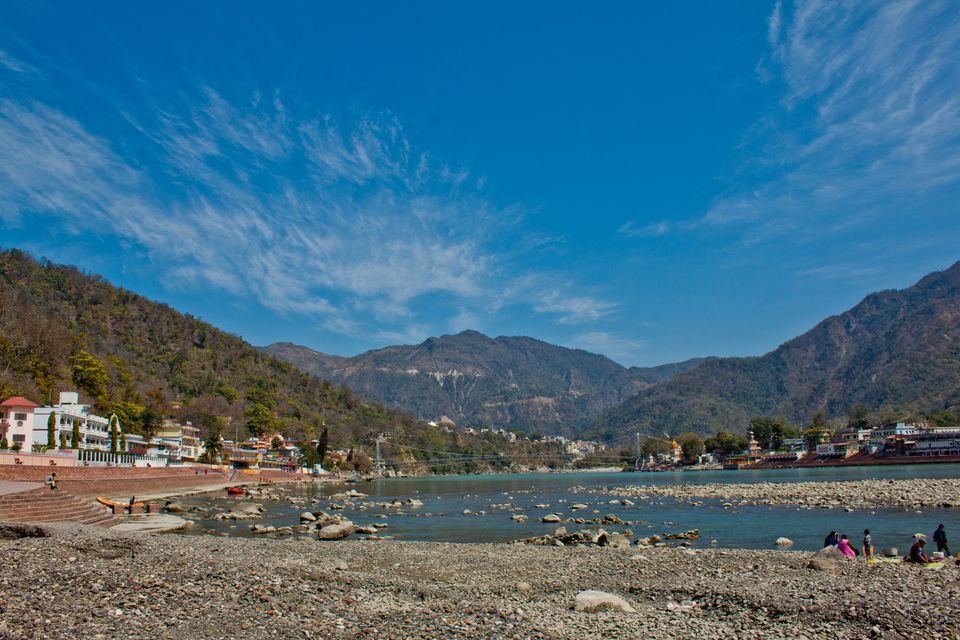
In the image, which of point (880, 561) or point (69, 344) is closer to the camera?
point (880, 561)

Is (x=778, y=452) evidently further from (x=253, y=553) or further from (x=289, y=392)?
(x=253, y=553)

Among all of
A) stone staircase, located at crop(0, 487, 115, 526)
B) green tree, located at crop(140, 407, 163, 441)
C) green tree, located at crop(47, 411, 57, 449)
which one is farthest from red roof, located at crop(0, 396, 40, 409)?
stone staircase, located at crop(0, 487, 115, 526)

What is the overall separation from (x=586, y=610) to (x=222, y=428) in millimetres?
132465

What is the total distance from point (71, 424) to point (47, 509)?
168 feet

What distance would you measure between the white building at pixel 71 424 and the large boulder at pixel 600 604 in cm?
6316

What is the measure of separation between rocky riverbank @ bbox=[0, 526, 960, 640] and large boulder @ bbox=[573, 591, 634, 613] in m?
0.08

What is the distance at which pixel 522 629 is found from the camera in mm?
9883

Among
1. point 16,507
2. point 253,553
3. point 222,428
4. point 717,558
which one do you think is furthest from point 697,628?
point 222,428

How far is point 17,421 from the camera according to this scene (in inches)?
2217

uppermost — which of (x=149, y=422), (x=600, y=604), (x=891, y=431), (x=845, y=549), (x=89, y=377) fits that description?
(x=89, y=377)

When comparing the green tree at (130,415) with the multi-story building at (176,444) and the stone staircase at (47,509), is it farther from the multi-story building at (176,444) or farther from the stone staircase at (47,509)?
the stone staircase at (47,509)

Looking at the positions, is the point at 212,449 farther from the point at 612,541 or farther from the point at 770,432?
the point at 770,432

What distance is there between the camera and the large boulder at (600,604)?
1162 cm

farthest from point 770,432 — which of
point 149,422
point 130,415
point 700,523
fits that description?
point 700,523
